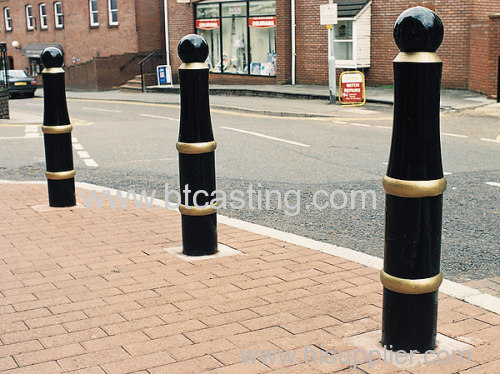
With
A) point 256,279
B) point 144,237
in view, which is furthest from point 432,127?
point 144,237

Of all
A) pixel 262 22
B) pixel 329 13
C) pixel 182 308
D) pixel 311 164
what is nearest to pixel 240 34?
pixel 262 22

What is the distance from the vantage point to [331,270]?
459 centimetres

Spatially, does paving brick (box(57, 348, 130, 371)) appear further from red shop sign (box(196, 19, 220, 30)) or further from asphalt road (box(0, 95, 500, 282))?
red shop sign (box(196, 19, 220, 30))

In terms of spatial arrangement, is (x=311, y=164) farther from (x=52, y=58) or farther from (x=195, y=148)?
(x=195, y=148)

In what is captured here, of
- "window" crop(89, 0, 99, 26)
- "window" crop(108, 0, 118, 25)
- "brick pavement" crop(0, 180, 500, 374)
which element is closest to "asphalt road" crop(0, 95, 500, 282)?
"brick pavement" crop(0, 180, 500, 374)

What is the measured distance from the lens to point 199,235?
4887mm

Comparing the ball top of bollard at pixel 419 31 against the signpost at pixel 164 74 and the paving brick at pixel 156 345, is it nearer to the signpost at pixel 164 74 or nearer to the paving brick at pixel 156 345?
the paving brick at pixel 156 345

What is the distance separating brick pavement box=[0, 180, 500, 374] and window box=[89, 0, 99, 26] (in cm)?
3672

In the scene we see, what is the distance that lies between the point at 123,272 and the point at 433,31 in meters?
2.70

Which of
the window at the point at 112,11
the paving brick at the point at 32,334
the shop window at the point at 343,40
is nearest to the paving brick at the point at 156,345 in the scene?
the paving brick at the point at 32,334

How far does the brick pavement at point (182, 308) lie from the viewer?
3.23 m

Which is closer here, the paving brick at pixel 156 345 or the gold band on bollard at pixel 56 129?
the paving brick at pixel 156 345

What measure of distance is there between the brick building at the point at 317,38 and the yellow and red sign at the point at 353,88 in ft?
9.79

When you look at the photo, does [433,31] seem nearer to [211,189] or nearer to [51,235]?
[211,189]
